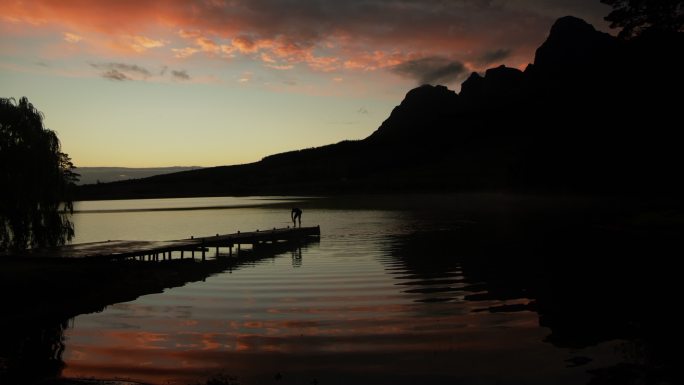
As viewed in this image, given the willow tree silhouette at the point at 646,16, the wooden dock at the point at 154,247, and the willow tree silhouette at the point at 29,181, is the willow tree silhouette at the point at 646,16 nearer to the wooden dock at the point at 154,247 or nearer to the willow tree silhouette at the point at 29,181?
the wooden dock at the point at 154,247

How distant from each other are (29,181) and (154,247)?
766 centimetres

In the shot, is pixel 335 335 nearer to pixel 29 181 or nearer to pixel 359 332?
pixel 359 332

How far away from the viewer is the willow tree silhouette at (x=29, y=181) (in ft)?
82.5

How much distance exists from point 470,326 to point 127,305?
12.8m

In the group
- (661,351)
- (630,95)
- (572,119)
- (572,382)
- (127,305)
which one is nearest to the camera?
(572,382)

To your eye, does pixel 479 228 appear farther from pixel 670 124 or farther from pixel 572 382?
pixel 572 382

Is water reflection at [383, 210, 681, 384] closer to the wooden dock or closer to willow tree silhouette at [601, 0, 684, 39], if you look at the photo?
the wooden dock

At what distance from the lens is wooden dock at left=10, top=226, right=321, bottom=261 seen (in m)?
25.0

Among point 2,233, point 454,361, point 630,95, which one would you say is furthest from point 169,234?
point 630,95

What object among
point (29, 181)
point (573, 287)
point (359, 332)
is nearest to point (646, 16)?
point (573, 287)

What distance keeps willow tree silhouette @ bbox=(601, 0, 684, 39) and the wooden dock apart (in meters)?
30.4

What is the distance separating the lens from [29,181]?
2564cm

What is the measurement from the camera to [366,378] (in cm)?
1103

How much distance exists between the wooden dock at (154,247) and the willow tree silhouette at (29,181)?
1475 millimetres
